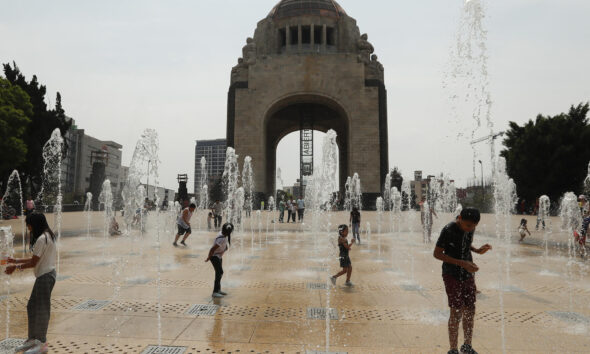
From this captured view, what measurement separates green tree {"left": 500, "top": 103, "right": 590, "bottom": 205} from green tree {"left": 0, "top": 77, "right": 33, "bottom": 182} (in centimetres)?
3650

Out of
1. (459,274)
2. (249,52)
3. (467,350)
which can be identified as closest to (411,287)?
(467,350)

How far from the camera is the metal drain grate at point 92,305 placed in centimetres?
516

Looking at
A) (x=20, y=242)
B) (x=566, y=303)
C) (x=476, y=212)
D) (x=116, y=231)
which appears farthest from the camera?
(x=116, y=231)

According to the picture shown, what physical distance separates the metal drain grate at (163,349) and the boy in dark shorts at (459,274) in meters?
2.65

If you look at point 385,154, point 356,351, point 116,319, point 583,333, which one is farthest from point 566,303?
point 385,154

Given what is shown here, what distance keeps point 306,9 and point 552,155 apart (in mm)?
26722

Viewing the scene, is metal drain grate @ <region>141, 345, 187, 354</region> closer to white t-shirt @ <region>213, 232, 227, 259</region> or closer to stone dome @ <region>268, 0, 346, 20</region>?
white t-shirt @ <region>213, 232, 227, 259</region>

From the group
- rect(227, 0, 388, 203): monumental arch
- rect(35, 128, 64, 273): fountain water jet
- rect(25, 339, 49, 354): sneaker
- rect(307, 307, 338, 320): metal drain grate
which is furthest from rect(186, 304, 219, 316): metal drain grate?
rect(227, 0, 388, 203): monumental arch

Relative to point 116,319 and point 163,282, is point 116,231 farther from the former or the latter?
point 116,319

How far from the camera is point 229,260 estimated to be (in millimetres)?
9328

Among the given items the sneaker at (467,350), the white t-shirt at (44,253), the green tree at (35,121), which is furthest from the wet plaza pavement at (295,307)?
the green tree at (35,121)

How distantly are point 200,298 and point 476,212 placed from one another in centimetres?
417

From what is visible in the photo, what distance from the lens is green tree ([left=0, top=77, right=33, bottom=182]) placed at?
1403 cm

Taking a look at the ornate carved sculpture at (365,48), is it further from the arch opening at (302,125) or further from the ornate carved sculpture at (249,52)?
the ornate carved sculpture at (249,52)
